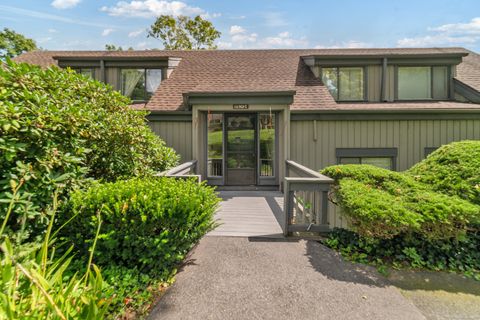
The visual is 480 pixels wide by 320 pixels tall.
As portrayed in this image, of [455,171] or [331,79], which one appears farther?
[331,79]

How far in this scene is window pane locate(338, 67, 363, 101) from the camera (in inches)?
388

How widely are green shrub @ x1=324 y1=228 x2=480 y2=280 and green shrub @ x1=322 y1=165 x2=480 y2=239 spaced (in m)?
0.22

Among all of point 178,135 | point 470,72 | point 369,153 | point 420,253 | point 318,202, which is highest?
point 470,72

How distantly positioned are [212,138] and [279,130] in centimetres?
236

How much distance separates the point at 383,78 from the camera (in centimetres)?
972

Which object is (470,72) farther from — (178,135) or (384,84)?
(178,135)

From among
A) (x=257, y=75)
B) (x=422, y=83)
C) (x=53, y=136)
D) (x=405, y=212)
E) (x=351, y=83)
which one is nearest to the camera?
(x=53, y=136)

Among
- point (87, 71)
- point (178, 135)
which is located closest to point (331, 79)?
point (178, 135)

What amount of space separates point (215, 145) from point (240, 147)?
35.2 inches

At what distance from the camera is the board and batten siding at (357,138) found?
8.30m

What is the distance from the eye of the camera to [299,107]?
839cm

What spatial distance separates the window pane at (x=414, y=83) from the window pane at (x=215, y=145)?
718 cm

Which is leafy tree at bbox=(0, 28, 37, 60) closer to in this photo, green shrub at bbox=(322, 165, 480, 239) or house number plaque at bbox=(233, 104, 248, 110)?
house number plaque at bbox=(233, 104, 248, 110)

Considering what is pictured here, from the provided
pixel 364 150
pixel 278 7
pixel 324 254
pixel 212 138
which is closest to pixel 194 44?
pixel 278 7
